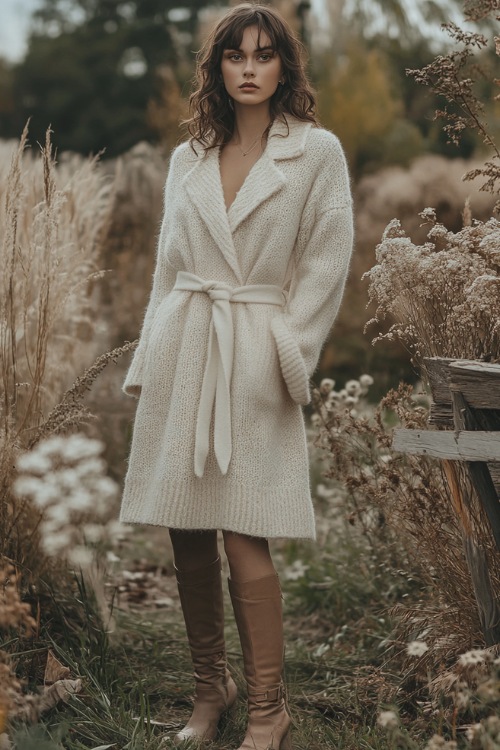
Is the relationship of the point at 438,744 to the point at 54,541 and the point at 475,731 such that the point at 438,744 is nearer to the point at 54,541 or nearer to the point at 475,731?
the point at 475,731

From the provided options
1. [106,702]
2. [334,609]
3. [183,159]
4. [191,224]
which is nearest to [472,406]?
[191,224]

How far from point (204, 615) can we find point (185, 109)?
426 cm

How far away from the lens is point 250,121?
9.20 feet

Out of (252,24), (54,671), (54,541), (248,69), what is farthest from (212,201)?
(54,671)

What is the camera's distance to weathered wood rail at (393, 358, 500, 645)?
229 centimetres

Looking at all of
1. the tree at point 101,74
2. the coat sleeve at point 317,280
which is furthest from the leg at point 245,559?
the tree at point 101,74

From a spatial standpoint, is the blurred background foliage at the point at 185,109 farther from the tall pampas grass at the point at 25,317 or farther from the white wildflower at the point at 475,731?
the white wildflower at the point at 475,731

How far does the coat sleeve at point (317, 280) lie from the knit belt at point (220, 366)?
0.10 m

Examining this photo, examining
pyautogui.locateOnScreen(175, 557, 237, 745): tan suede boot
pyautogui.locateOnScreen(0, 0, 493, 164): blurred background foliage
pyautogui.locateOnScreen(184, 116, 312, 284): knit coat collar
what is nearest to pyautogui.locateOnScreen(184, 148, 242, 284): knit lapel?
pyautogui.locateOnScreen(184, 116, 312, 284): knit coat collar

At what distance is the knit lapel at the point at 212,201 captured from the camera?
8.77 feet

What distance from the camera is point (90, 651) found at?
312cm

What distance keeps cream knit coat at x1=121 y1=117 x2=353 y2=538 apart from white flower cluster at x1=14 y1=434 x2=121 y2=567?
210 mm

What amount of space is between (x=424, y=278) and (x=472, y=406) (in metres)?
0.49

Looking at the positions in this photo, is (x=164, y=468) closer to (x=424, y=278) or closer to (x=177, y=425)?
(x=177, y=425)
